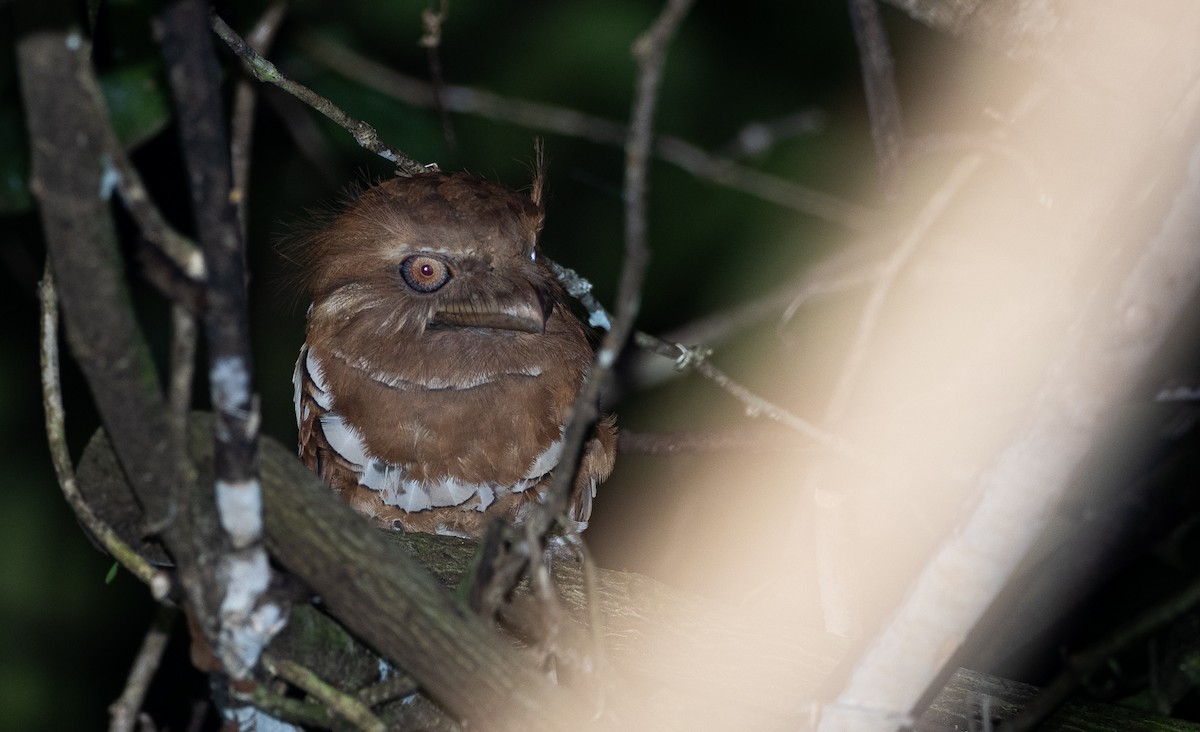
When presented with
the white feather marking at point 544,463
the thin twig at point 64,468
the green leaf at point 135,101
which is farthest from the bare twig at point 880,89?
the thin twig at point 64,468

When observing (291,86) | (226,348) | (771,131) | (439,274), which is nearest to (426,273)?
(439,274)

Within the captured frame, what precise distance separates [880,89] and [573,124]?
3.74 ft

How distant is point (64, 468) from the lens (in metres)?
1.38

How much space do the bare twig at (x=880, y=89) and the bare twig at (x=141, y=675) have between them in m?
1.73

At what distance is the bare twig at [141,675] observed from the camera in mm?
1350

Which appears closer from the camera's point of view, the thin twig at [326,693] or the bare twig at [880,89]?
the thin twig at [326,693]

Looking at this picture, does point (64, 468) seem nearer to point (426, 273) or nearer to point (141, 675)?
point (141, 675)

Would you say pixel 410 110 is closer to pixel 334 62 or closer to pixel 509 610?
pixel 334 62

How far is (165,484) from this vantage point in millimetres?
1146

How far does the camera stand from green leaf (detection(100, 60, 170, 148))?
231cm

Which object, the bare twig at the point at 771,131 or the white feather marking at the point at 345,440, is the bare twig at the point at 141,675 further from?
the bare twig at the point at 771,131

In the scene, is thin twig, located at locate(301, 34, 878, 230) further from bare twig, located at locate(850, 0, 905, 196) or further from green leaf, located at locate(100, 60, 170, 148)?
green leaf, located at locate(100, 60, 170, 148)

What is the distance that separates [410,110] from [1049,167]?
6.33 ft

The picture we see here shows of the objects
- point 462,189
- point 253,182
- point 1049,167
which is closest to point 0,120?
point 462,189
